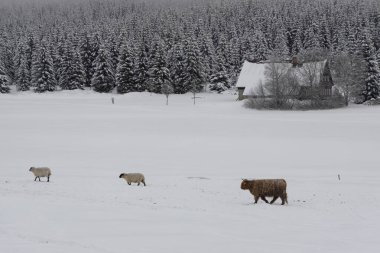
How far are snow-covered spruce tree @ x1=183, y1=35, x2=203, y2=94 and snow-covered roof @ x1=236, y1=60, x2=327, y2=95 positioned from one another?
9.86 metres

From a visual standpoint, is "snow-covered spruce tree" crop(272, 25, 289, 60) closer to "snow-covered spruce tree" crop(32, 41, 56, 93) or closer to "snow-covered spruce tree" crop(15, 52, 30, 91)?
"snow-covered spruce tree" crop(32, 41, 56, 93)

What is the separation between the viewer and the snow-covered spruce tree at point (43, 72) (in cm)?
7912

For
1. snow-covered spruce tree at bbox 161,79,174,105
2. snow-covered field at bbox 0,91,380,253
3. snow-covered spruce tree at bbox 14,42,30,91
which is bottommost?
snow-covered field at bbox 0,91,380,253

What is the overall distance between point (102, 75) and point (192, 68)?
15.7m

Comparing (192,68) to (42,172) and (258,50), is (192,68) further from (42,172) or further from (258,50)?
(42,172)

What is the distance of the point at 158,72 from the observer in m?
76.9

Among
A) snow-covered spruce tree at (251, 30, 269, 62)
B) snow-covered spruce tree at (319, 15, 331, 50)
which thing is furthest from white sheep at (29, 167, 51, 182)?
snow-covered spruce tree at (319, 15, 331, 50)

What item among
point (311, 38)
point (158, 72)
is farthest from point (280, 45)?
point (158, 72)

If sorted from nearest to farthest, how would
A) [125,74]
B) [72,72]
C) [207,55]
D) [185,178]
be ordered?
1. [185,178]
2. [125,74]
3. [72,72]
4. [207,55]

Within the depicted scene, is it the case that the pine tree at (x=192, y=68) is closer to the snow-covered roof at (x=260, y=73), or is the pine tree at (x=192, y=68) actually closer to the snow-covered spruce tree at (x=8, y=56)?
the snow-covered roof at (x=260, y=73)

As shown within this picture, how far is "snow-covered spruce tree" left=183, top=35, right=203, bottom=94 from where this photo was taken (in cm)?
7906

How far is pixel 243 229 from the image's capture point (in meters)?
11.3

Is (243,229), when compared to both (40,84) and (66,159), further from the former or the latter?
(40,84)

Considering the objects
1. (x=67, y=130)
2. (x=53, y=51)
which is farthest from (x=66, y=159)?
(x=53, y=51)
